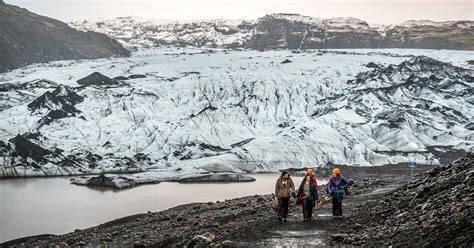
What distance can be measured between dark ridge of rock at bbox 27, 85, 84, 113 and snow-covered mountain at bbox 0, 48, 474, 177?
12 centimetres

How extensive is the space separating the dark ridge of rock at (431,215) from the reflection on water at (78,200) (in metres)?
14.7

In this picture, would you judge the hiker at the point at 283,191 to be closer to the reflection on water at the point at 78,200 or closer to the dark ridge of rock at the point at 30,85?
the reflection on water at the point at 78,200

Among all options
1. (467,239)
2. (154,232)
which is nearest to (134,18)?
(154,232)

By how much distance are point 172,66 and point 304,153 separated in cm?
2932

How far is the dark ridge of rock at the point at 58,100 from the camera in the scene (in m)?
54.7

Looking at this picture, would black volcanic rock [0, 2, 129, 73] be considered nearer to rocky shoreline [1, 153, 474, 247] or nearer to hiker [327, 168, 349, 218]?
rocky shoreline [1, 153, 474, 247]

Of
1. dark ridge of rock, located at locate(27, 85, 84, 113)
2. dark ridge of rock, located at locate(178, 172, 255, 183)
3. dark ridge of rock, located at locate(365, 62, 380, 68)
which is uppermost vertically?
dark ridge of rock, located at locate(365, 62, 380, 68)

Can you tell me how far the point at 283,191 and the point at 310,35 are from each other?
335ft

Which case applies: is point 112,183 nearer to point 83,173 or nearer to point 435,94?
point 83,173

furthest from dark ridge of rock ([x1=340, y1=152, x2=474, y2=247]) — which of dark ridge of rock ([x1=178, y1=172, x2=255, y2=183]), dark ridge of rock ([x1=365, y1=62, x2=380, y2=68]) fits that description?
dark ridge of rock ([x1=365, y1=62, x2=380, y2=68])

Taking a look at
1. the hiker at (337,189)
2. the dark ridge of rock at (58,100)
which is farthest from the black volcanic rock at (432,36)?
the hiker at (337,189)

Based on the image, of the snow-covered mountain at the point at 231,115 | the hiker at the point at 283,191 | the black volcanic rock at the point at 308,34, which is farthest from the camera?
the black volcanic rock at the point at 308,34

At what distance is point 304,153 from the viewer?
49344mm

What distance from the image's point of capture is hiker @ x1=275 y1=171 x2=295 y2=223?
1370cm
